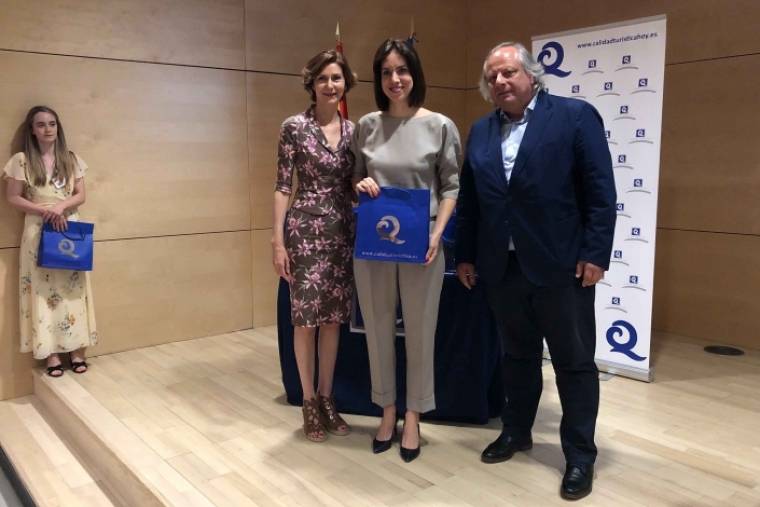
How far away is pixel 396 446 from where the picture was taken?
270cm

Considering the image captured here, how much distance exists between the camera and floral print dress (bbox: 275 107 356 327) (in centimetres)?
258

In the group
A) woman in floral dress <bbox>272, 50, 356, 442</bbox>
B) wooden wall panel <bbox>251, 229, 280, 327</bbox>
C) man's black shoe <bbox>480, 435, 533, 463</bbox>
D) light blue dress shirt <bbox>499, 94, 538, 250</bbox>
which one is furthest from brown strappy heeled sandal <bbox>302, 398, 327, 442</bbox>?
wooden wall panel <bbox>251, 229, 280, 327</bbox>

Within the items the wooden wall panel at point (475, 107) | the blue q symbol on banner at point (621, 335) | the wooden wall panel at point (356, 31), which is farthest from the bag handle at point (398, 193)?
the wooden wall panel at point (475, 107)

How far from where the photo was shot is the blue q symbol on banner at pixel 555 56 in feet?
11.8

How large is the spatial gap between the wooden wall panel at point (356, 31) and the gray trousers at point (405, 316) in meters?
2.43

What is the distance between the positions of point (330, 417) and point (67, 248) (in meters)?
1.70

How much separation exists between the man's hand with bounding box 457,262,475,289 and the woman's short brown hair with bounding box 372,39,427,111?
64 cm

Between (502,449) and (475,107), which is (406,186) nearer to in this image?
(502,449)

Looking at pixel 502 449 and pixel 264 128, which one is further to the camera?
pixel 264 128

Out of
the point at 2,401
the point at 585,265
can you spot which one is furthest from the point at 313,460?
the point at 2,401

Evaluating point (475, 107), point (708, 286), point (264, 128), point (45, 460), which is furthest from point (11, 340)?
point (708, 286)

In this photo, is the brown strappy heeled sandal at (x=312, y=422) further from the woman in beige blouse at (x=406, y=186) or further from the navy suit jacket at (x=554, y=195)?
the navy suit jacket at (x=554, y=195)

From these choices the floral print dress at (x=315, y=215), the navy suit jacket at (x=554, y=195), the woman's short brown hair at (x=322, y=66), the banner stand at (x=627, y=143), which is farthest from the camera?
the banner stand at (x=627, y=143)

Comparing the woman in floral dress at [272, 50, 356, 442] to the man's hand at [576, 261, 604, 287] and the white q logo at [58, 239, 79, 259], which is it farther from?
the white q logo at [58, 239, 79, 259]
